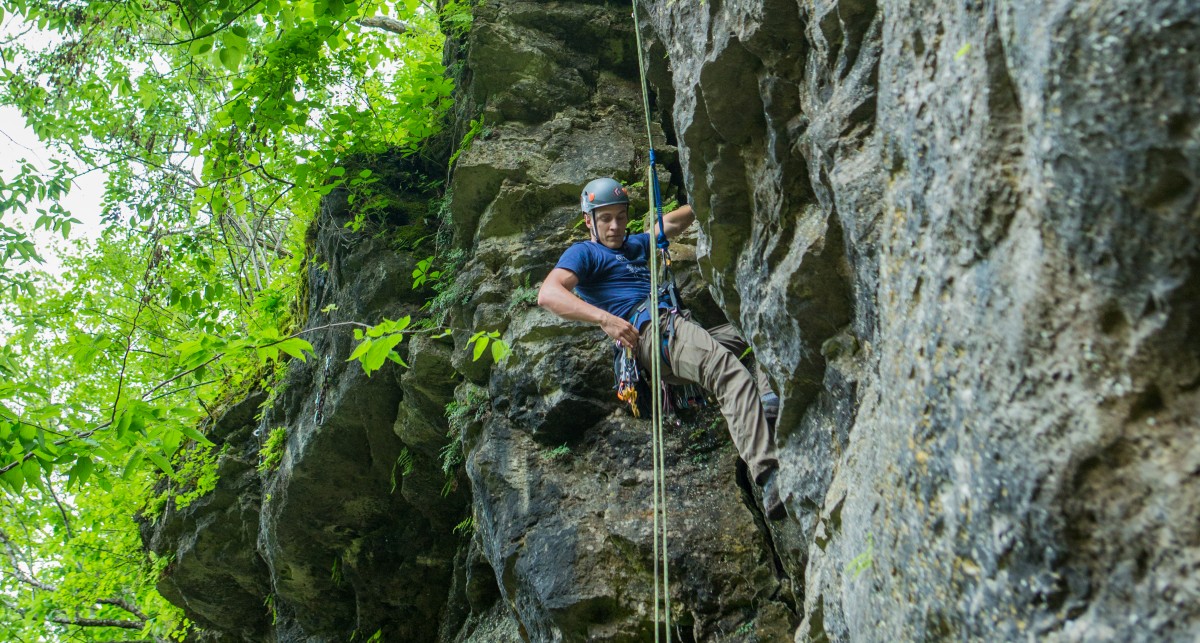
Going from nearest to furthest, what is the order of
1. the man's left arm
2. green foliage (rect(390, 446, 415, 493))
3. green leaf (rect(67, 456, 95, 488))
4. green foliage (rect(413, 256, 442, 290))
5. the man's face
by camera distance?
1. green leaf (rect(67, 456, 95, 488))
2. the man's face
3. the man's left arm
4. green foliage (rect(413, 256, 442, 290))
5. green foliage (rect(390, 446, 415, 493))

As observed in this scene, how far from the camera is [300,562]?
924 cm

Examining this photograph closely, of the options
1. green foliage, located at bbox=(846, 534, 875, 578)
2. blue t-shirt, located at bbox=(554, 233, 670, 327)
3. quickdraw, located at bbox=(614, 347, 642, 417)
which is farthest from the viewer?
blue t-shirt, located at bbox=(554, 233, 670, 327)

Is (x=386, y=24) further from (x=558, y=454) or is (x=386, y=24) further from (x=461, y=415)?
(x=558, y=454)

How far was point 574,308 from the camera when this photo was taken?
5578mm

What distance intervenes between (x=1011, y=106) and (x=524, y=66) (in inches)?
241

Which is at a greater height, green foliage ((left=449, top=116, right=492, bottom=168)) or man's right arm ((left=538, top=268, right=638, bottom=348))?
green foliage ((left=449, top=116, right=492, bottom=168))

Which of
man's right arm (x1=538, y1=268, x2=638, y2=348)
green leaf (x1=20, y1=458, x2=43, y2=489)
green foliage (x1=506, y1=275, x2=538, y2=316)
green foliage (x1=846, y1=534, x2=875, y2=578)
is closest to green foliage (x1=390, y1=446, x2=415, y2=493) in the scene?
green foliage (x1=506, y1=275, x2=538, y2=316)

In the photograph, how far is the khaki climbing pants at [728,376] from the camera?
16.1 ft

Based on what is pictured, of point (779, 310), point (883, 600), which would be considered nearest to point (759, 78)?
point (779, 310)

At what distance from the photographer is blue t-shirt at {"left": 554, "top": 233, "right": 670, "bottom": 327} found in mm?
5961

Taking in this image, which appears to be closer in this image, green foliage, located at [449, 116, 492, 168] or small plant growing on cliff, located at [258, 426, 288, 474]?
green foliage, located at [449, 116, 492, 168]

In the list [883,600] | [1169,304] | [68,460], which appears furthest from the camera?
[68,460]

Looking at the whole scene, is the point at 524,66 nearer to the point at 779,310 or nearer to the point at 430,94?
the point at 430,94

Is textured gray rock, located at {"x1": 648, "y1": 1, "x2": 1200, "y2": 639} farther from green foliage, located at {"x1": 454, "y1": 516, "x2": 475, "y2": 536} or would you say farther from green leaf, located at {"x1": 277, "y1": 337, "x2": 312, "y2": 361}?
green foliage, located at {"x1": 454, "y1": 516, "x2": 475, "y2": 536}
